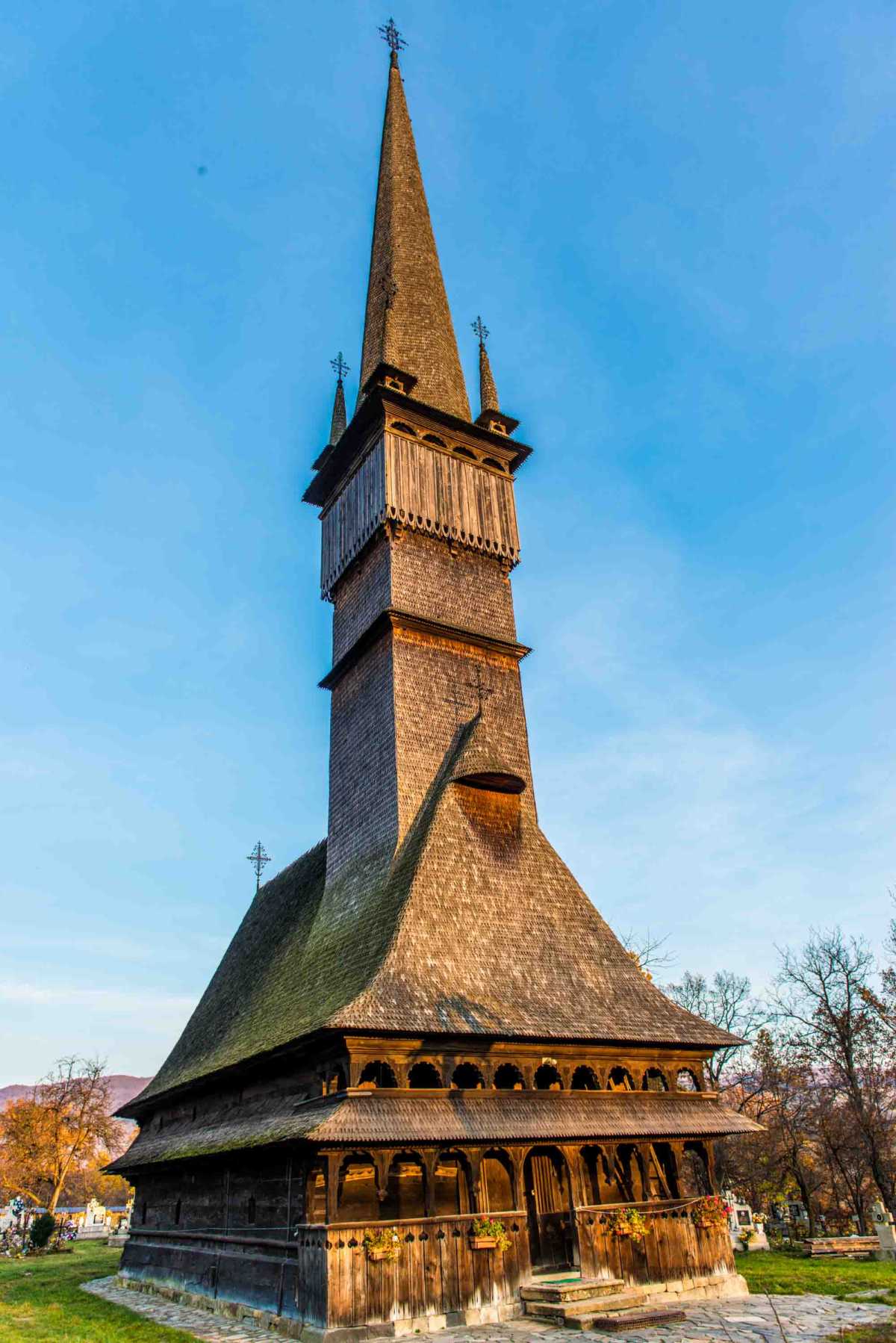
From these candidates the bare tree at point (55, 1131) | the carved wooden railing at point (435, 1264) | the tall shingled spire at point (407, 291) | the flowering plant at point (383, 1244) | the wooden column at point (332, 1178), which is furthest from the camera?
the bare tree at point (55, 1131)

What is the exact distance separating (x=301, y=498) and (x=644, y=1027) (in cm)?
1786

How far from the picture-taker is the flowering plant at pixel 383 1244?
12938 mm

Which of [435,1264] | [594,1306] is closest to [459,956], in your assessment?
[435,1264]

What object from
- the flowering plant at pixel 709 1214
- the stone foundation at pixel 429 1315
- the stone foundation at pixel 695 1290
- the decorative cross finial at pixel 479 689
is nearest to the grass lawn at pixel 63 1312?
the stone foundation at pixel 429 1315

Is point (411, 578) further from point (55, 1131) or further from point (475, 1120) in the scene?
point (55, 1131)

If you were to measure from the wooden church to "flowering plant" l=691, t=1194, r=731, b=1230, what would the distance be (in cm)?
6

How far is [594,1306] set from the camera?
43.6 feet

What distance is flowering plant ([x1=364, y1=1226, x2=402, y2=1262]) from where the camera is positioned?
509 inches

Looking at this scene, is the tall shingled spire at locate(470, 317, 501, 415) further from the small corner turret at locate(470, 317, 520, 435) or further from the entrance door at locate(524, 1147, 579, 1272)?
the entrance door at locate(524, 1147, 579, 1272)

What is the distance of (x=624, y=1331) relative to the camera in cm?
1231

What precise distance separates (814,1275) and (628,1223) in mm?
4969

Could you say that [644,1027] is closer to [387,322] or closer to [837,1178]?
[387,322]

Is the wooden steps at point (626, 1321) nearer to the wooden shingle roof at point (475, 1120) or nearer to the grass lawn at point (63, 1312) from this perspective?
the wooden shingle roof at point (475, 1120)

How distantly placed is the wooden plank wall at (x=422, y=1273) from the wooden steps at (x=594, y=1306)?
0.47 m
